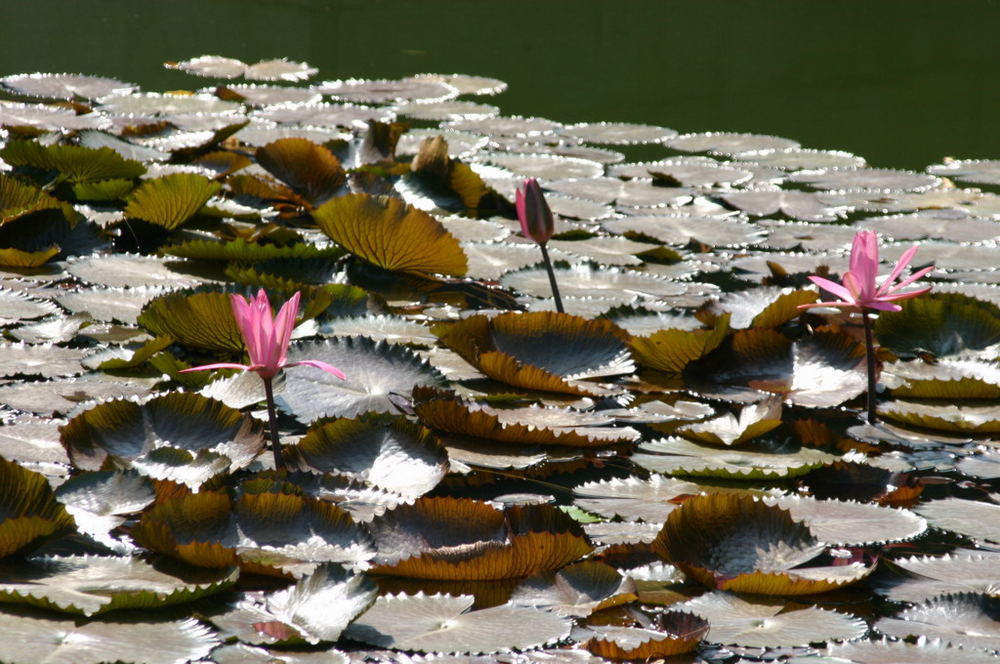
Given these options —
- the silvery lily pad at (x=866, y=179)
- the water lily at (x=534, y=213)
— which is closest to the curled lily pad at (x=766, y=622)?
the water lily at (x=534, y=213)

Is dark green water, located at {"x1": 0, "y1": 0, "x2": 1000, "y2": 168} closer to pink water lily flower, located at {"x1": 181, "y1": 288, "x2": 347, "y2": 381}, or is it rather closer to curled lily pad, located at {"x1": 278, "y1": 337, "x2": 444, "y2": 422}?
curled lily pad, located at {"x1": 278, "y1": 337, "x2": 444, "y2": 422}

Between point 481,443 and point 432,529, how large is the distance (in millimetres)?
332

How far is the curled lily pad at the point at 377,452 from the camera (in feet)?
4.81

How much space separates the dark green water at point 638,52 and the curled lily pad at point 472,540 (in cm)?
340

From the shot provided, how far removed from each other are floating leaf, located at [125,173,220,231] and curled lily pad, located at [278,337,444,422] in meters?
0.90

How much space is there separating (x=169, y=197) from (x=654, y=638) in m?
1.78

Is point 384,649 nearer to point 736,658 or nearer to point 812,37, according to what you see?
point 736,658

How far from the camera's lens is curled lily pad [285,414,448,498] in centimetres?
147

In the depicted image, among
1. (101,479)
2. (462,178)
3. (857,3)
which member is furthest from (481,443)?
(857,3)

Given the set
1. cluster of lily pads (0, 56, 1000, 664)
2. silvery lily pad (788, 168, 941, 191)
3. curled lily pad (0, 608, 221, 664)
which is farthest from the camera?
silvery lily pad (788, 168, 941, 191)

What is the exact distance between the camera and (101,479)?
1.37 m

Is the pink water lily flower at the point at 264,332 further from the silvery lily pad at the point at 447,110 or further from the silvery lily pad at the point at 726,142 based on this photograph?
the silvery lily pad at the point at 447,110

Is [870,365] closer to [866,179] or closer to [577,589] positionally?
[577,589]

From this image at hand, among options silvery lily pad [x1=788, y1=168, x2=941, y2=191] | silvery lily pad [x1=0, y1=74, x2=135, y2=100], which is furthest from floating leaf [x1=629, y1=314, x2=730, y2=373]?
silvery lily pad [x1=0, y1=74, x2=135, y2=100]
